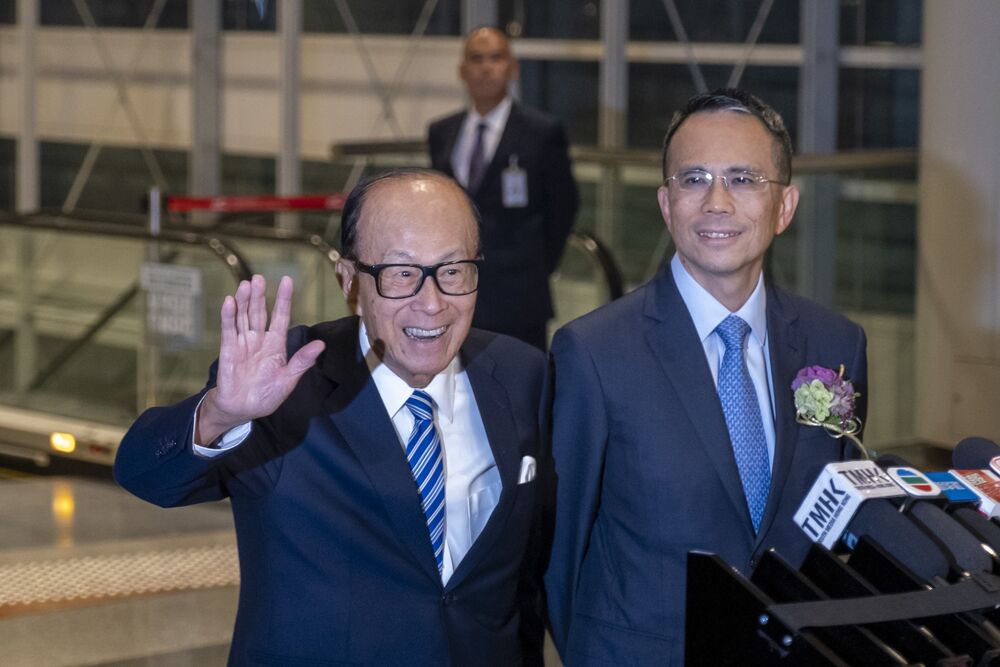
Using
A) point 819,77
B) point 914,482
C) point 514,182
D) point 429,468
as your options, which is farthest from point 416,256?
point 819,77

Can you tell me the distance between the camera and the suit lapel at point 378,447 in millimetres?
2188

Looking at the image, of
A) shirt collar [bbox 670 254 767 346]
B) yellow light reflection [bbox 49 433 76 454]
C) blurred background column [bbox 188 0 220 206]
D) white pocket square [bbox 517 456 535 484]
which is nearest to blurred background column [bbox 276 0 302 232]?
blurred background column [bbox 188 0 220 206]

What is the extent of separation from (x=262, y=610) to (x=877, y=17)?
8.00 metres

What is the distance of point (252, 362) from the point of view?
2041mm

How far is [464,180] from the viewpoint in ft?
20.0

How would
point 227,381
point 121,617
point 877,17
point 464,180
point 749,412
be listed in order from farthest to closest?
point 877,17 < point 464,180 < point 121,617 < point 749,412 < point 227,381

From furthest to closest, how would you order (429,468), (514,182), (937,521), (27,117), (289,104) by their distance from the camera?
(27,117) < (289,104) < (514,182) < (429,468) < (937,521)

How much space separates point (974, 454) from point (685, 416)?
16.3 inches

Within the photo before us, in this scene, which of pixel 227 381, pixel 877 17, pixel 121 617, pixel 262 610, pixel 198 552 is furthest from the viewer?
pixel 877 17

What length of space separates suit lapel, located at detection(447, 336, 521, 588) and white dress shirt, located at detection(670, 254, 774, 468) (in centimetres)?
32

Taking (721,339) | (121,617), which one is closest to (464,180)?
(121,617)

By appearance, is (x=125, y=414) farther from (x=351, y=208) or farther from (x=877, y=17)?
(x=351, y=208)

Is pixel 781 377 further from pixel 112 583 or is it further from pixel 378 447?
pixel 112 583

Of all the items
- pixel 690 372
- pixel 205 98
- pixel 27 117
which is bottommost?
pixel 690 372
